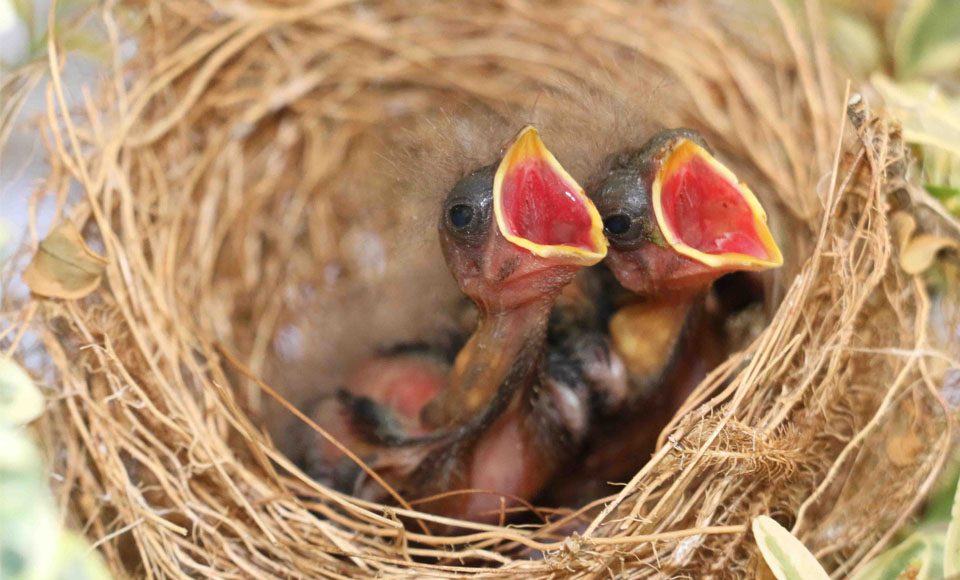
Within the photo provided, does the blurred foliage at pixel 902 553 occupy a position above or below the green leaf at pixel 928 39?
below

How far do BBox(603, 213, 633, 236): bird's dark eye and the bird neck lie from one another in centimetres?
11

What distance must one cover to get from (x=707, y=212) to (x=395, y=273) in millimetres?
604

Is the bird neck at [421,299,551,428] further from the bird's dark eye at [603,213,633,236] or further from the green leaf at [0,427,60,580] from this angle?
the green leaf at [0,427,60,580]

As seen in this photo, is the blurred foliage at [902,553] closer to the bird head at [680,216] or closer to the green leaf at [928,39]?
the bird head at [680,216]

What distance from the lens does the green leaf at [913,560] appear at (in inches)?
39.8

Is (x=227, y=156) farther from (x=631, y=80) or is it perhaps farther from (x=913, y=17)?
(x=913, y=17)

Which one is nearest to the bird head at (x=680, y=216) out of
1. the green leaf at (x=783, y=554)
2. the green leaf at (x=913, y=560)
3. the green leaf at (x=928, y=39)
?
the green leaf at (x=783, y=554)

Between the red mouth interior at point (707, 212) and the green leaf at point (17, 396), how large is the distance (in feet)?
2.23

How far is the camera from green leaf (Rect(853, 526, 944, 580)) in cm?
101

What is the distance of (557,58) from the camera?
1.59 meters

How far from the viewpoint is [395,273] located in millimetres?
1483

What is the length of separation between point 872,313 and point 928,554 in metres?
0.29

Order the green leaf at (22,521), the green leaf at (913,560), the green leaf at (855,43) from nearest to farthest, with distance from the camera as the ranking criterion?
the green leaf at (22,521), the green leaf at (913,560), the green leaf at (855,43)

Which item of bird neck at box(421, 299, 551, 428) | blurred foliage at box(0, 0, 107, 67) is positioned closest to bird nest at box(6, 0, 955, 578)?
blurred foliage at box(0, 0, 107, 67)
